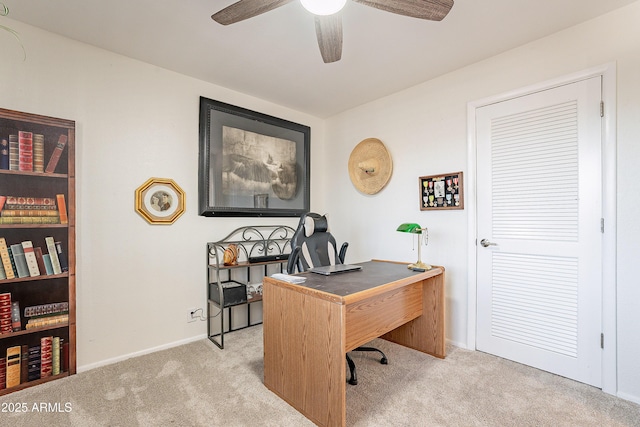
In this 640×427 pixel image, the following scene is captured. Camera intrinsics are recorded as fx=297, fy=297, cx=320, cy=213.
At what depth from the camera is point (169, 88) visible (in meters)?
2.72

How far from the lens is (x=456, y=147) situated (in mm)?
2740

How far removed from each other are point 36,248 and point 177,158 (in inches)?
48.0

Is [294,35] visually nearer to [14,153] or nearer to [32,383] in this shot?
[14,153]

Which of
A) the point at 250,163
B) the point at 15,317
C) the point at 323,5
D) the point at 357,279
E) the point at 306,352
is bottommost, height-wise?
the point at 306,352

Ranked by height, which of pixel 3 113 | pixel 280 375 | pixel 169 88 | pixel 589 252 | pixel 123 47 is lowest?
pixel 280 375

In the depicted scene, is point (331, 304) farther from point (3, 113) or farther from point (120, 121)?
point (3, 113)

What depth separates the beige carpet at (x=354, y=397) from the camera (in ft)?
5.64

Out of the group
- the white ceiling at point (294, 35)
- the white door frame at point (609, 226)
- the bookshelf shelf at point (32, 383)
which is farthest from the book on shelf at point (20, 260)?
the white door frame at point (609, 226)

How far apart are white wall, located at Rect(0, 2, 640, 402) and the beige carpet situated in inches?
12.1

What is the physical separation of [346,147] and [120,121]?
2389mm

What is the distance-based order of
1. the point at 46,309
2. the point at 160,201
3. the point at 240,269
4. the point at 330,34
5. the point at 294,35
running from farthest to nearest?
the point at 240,269
the point at 160,201
the point at 294,35
the point at 46,309
the point at 330,34

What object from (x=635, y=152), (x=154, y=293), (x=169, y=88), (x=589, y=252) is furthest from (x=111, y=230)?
(x=635, y=152)

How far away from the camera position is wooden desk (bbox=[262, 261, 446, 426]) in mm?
1589

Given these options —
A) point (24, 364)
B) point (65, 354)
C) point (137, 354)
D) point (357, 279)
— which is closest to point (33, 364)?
point (24, 364)
